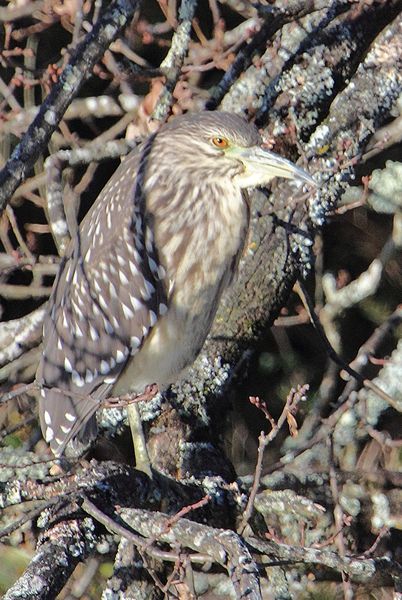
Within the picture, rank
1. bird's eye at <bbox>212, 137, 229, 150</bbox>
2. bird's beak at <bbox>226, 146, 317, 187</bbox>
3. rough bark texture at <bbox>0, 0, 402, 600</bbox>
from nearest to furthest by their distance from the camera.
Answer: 1. rough bark texture at <bbox>0, 0, 402, 600</bbox>
2. bird's beak at <bbox>226, 146, 317, 187</bbox>
3. bird's eye at <bbox>212, 137, 229, 150</bbox>

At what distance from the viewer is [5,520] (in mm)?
3828

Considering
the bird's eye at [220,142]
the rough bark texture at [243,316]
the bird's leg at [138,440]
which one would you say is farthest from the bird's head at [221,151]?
the bird's leg at [138,440]

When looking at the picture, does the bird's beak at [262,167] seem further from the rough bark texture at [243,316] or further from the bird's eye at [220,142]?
the rough bark texture at [243,316]

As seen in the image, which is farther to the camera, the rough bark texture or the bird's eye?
the bird's eye

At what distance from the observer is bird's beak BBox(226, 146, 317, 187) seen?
3.37 m

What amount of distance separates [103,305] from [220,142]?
0.68 m

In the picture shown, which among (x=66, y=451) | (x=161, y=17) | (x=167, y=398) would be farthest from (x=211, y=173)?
(x=161, y=17)

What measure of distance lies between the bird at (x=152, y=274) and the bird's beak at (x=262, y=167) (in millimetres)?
23

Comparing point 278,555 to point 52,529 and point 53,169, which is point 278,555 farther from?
point 53,169

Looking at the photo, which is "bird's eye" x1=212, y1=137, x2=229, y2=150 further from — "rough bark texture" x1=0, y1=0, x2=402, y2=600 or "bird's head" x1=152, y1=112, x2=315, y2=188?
"rough bark texture" x1=0, y1=0, x2=402, y2=600

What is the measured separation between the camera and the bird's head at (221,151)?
3434 mm

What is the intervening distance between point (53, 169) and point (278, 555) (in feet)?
5.66

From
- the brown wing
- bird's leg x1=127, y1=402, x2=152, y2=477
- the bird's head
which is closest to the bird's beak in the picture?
the bird's head

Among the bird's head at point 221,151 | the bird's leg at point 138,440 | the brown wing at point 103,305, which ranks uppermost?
the bird's head at point 221,151
